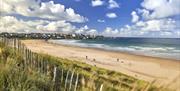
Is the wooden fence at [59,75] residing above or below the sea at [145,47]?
Answer: above

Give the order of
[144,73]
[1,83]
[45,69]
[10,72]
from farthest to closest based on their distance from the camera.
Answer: [144,73]
[45,69]
[10,72]
[1,83]

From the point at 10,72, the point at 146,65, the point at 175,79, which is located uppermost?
the point at 175,79

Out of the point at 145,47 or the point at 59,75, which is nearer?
the point at 59,75

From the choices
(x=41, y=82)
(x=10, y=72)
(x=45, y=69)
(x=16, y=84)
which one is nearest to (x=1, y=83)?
(x=16, y=84)

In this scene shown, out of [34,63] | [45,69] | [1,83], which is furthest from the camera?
[34,63]

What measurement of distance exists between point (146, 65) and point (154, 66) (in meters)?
0.77

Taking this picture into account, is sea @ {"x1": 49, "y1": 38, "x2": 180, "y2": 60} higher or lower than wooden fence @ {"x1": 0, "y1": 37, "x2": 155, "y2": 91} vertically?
lower

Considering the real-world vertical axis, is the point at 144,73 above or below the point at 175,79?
below

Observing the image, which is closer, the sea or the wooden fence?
the wooden fence

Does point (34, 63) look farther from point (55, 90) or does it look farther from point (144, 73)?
point (144, 73)

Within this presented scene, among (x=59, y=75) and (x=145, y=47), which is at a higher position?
(x=59, y=75)

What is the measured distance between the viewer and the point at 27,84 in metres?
5.43

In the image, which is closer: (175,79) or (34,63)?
(175,79)

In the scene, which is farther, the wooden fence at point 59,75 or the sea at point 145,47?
the sea at point 145,47
